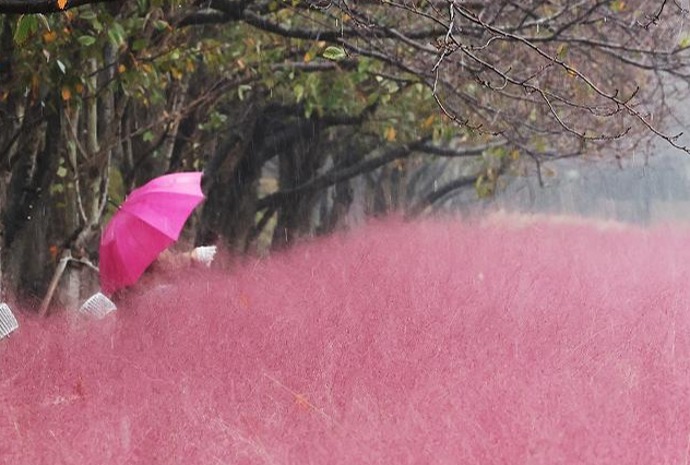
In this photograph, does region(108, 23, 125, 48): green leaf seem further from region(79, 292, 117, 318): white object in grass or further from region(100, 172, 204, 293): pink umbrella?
region(79, 292, 117, 318): white object in grass

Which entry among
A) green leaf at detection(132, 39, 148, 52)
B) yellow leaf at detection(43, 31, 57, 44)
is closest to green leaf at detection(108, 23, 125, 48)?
yellow leaf at detection(43, 31, 57, 44)

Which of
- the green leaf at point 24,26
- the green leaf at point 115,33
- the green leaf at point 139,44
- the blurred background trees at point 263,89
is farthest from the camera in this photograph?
the green leaf at point 139,44

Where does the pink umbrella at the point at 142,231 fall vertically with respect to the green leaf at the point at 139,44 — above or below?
below

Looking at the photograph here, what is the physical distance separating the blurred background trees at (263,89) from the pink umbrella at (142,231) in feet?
3.73

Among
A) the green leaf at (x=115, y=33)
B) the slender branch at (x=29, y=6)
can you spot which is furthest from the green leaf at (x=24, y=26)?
the green leaf at (x=115, y=33)

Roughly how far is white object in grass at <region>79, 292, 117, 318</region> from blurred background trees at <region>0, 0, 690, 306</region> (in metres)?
1.37

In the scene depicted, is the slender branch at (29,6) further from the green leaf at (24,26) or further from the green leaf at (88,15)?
the green leaf at (88,15)

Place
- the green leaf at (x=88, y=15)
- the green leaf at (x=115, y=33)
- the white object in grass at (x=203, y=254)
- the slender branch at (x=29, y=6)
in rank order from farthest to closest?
the white object in grass at (x=203, y=254) < the green leaf at (x=115, y=33) < the green leaf at (x=88, y=15) < the slender branch at (x=29, y=6)

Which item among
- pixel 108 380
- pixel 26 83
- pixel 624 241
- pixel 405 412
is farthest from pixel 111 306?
pixel 624 241

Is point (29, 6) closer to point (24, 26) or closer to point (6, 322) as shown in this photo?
point (24, 26)

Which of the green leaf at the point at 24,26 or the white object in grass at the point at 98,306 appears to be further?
the white object in grass at the point at 98,306

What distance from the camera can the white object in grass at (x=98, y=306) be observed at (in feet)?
23.7

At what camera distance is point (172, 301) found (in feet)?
25.5

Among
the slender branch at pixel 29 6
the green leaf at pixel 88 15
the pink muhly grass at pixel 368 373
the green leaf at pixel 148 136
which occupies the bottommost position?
the pink muhly grass at pixel 368 373
